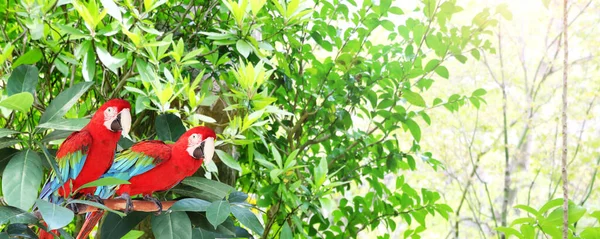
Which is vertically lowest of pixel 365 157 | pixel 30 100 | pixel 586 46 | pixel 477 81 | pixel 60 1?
pixel 30 100

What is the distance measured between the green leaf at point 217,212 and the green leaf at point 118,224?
0.10 meters

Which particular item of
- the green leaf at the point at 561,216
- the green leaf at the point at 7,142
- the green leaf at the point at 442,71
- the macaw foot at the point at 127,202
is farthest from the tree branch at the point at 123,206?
the green leaf at the point at 442,71

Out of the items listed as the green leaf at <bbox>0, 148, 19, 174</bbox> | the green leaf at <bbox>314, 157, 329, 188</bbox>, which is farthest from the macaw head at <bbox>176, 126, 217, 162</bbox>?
the green leaf at <bbox>314, 157, 329, 188</bbox>

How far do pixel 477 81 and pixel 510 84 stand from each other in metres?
0.31

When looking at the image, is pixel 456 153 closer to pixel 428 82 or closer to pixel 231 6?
pixel 428 82

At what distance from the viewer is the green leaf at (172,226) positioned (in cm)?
65

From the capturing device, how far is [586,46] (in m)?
3.62

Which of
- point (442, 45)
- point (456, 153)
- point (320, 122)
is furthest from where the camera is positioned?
point (456, 153)

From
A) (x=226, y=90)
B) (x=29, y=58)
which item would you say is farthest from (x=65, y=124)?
Result: (x=226, y=90)

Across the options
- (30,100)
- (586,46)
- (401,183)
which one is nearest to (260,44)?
(30,100)

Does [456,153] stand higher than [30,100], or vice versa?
[456,153]

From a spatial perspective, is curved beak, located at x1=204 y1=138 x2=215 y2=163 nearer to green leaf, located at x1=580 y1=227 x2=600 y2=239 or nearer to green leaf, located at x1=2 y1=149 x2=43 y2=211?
green leaf, located at x1=2 y1=149 x2=43 y2=211

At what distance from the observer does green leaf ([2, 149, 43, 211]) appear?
0.58 m

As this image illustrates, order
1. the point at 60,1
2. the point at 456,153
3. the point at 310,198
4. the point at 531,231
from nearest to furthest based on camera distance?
the point at 60,1, the point at 531,231, the point at 310,198, the point at 456,153
